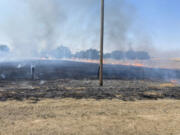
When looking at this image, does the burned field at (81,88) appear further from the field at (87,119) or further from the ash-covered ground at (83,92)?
the field at (87,119)

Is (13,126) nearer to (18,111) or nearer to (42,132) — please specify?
(42,132)

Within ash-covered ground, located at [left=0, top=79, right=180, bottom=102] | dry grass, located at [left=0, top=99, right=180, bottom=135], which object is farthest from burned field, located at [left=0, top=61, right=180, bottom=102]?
dry grass, located at [left=0, top=99, right=180, bottom=135]

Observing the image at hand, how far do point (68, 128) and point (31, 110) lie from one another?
2163 millimetres

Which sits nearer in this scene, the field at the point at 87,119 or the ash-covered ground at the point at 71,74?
the field at the point at 87,119

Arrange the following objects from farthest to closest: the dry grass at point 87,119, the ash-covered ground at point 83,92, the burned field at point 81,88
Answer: the burned field at point 81,88 < the ash-covered ground at point 83,92 < the dry grass at point 87,119

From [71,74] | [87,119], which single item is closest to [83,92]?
[87,119]

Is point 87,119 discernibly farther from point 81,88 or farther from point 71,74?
point 71,74

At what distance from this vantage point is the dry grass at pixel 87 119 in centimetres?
404

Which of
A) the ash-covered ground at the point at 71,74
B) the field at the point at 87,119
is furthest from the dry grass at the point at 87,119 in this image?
the ash-covered ground at the point at 71,74

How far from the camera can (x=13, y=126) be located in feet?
13.8

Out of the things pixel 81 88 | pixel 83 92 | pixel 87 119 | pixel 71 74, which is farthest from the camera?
pixel 71 74

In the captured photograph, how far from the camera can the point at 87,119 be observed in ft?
15.8

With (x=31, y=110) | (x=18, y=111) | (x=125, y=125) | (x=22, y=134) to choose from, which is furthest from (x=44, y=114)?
(x=125, y=125)

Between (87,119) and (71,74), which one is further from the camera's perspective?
(71,74)
